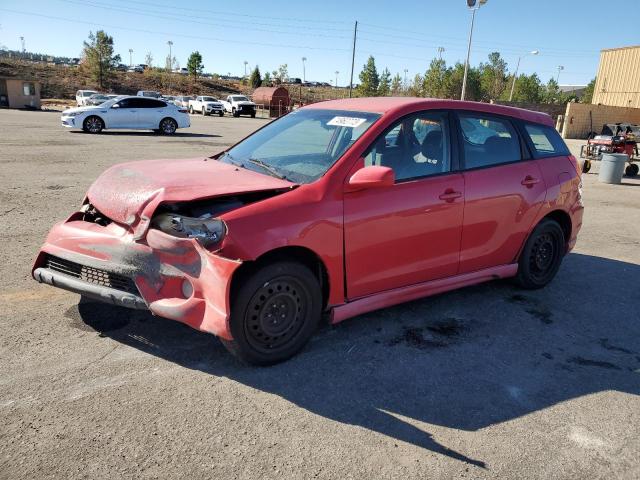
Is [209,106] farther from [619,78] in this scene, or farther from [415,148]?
[415,148]

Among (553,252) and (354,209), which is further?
(553,252)

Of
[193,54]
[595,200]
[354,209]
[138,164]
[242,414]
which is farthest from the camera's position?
[193,54]

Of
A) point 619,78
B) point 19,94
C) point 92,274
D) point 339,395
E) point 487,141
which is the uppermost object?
point 619,78

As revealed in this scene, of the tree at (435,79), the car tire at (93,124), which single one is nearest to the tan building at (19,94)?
the car tire at (93,124)

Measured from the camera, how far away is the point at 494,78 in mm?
83062

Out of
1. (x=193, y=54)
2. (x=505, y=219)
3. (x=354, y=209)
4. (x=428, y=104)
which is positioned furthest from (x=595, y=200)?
(x=193, y=54)

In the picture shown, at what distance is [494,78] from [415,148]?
87041mm

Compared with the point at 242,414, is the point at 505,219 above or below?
above

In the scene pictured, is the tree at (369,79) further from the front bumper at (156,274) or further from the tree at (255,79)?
the front bumper at (156,274)

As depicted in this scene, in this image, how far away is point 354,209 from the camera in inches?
144

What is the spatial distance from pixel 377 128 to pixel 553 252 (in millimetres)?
2633

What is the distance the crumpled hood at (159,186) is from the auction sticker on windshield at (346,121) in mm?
811

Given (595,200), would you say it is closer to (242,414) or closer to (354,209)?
(354,209)

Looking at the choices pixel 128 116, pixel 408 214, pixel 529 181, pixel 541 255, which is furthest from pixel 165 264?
pixel 128 116
